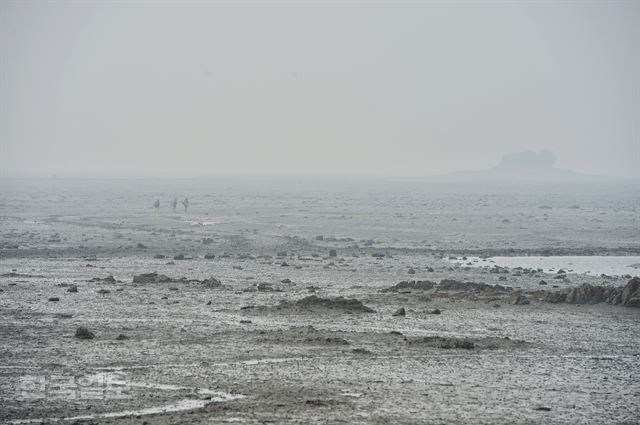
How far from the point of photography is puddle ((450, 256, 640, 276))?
42.9 m

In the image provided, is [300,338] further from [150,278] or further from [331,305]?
[150,278]

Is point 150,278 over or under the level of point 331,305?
under

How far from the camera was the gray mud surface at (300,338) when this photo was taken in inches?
701

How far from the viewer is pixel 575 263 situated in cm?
4650

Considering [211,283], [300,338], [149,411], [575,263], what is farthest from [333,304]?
[575,263]

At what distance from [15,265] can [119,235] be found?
1654 centimetres

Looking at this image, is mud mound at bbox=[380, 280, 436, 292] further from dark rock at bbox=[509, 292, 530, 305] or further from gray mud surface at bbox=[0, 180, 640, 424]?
dark rock at bbox=[509, 292, 530, 305]

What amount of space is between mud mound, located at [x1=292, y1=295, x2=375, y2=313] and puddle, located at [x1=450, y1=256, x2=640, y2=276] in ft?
52.1

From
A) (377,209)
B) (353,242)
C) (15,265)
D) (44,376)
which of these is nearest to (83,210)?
(377,209)

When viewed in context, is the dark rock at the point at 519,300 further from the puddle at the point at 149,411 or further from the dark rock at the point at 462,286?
the puddle at the point at 149,411

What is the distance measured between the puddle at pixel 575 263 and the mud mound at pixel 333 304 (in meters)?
15.9

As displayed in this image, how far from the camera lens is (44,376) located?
19.7 meters

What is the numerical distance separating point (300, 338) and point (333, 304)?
17.5 ft

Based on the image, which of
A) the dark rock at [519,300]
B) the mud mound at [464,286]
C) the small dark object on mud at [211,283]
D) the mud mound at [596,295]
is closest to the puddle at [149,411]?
the dark rock at [519,300]
